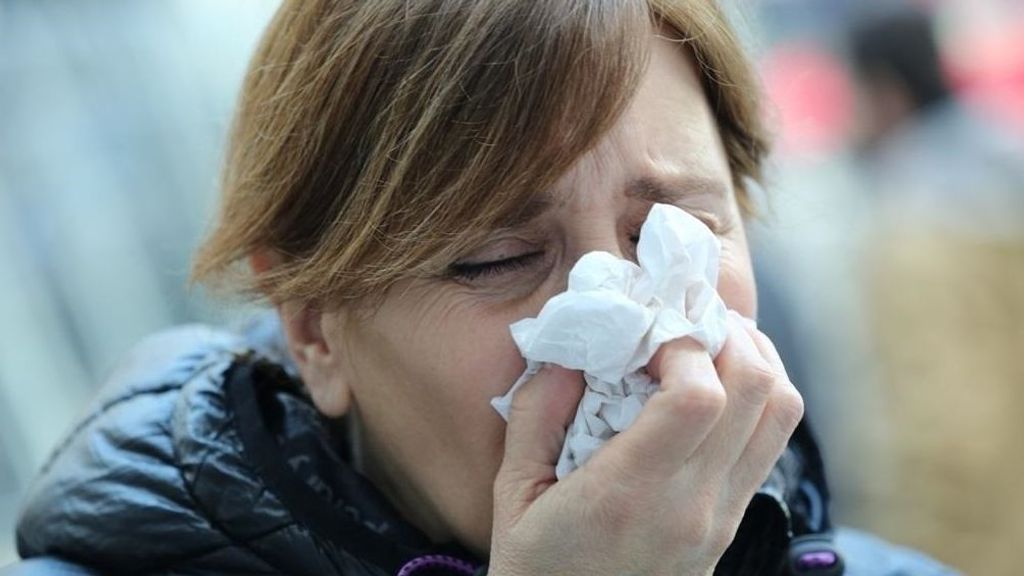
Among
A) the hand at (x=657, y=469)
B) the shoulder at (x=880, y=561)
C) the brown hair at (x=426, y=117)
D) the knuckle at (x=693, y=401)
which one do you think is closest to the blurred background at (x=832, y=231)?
the shoulder at (x=880, y=561)

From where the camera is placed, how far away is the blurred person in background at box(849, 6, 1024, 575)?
4.09 metres

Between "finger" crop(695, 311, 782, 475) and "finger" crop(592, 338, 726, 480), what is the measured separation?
0.03 m

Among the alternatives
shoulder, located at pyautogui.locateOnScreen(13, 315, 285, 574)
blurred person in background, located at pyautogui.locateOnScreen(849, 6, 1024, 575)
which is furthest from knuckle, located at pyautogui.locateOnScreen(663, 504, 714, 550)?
blurred person in background, located at pyautogui.locateOnScreen(849, 6, 1024, 575)

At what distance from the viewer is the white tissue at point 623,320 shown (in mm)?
1498

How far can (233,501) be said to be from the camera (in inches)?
70.7

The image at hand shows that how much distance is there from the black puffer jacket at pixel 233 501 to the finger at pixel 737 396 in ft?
1.29

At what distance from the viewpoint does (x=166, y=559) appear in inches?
70.8

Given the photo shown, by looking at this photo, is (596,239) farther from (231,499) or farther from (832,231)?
(832,231)

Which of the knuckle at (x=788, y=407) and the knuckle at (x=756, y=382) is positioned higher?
the knuckle at (x=756, y=382)

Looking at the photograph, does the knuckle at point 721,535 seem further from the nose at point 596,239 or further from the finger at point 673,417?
the nose at point 596,239

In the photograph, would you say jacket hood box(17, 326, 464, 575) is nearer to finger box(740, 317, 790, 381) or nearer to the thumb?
the thumb

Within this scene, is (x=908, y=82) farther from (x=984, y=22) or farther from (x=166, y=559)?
(x=166, y=559)

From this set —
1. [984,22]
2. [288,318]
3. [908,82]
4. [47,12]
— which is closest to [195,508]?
[288,318]

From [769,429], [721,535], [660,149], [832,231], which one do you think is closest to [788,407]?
[769,429]
